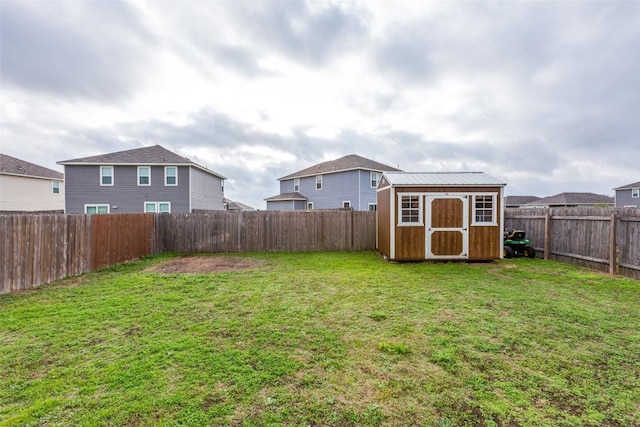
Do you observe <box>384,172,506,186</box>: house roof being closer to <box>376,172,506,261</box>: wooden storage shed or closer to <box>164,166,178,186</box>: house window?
<box>376,172,506,261</box>: wooden storage shed

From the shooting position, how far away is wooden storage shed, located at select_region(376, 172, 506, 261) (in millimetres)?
9617

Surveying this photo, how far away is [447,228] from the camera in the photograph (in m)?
9.70

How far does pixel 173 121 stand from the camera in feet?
73.4

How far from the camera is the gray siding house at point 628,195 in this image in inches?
1113

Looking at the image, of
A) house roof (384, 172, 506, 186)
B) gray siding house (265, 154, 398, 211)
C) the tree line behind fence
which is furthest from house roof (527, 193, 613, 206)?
house roof (384, 172, 506, 186)

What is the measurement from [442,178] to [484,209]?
1.65 metres

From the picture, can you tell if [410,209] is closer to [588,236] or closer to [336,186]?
[588,236]

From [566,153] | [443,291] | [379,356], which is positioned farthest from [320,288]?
[566,153]

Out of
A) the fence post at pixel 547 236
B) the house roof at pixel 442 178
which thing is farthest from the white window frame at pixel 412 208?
the fence post at pixel 547 236

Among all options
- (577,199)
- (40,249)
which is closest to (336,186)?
(40,249)

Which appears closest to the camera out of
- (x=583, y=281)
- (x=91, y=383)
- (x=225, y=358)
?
(x=91, y=383)

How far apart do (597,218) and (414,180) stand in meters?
5.02

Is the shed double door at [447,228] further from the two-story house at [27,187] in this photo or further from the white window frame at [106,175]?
the two-story house at [27,187]

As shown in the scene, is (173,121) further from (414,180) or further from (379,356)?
(379,356)
